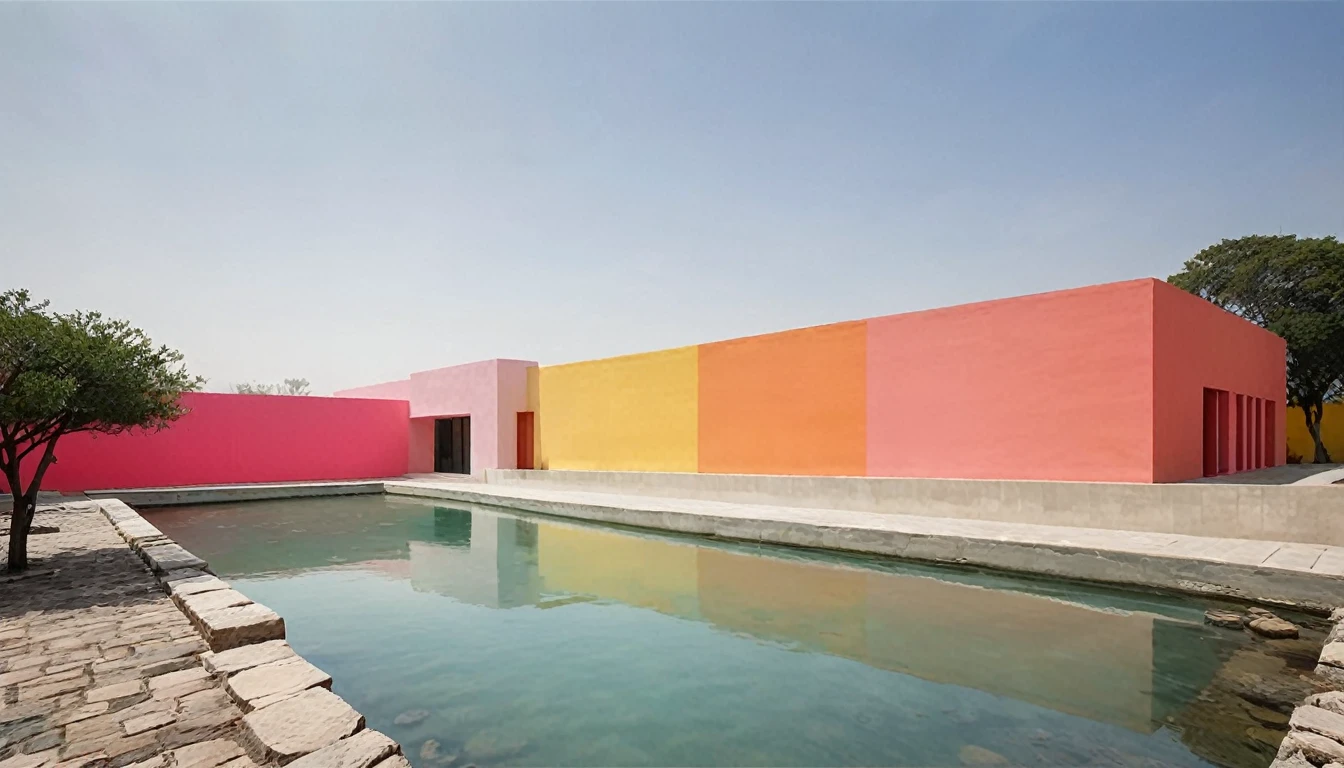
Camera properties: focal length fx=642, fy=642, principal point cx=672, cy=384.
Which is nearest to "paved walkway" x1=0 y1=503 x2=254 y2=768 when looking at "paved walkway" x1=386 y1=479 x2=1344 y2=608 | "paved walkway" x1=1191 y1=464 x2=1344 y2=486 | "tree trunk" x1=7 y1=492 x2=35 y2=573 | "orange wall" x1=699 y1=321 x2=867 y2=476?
"tree trunk" x1=7 y1=492 x2=35 y2=573

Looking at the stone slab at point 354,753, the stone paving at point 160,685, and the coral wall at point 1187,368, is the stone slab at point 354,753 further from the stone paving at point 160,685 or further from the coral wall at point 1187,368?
the coral wall at point 1187,368

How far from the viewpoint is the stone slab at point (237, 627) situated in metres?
3.74

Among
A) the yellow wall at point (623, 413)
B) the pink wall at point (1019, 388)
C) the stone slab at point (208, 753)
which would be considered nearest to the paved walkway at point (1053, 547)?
the pink wall at point (1019, 388)

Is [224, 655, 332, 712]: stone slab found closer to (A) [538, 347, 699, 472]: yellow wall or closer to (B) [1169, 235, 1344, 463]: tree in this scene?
(A) [538, 347, 699, 472]: yellow wall

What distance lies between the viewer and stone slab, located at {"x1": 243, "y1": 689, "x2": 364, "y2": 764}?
2486mm

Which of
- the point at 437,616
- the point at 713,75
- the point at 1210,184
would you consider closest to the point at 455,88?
the point at 713,75

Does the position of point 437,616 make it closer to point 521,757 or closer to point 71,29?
point 521,757

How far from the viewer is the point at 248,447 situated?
57.3 ft

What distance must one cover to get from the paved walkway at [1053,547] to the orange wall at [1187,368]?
71.0 inches

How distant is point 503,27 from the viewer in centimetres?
967

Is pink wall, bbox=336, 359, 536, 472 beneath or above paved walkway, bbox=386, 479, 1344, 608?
above

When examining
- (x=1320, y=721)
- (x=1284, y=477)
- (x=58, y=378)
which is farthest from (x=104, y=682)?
(x=1284, y=477)

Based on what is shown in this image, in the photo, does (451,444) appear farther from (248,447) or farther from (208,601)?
(208,601)

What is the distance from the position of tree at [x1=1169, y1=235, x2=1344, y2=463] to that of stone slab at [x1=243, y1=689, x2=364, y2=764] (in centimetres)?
2225
